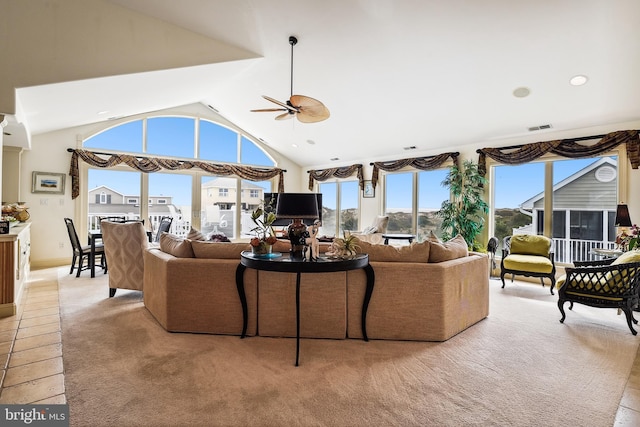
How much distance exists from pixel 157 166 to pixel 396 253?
636 cm

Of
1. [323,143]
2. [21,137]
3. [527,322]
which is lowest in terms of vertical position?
[527,322]

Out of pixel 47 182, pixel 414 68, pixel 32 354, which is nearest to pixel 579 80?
pixel 414 68

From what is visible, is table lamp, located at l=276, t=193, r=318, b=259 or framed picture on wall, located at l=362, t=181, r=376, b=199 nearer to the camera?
table lamp, located at l=276, t=193, r=318, b=259

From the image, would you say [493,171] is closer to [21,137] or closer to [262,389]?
[262,389]

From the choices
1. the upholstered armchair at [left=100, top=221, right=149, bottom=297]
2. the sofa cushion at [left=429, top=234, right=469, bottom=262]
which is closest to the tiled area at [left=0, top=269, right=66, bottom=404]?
the upholstered armchair at [left=100, top=221, right=149, bottom=297]

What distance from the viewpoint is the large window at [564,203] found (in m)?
4.96

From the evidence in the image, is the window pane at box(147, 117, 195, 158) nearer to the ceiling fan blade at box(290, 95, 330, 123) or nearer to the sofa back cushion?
the ceiling fan blade at box(290, 95, 330, 123)

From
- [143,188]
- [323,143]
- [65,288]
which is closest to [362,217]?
[323,143]

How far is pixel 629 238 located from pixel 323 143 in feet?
18.6

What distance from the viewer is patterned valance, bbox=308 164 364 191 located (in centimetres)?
830

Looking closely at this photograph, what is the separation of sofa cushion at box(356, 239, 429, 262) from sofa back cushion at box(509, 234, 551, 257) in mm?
3130

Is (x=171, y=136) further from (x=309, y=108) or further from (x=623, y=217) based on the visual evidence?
(x=623, y=217)

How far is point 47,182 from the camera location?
6.30 m

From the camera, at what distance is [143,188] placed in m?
7.48
